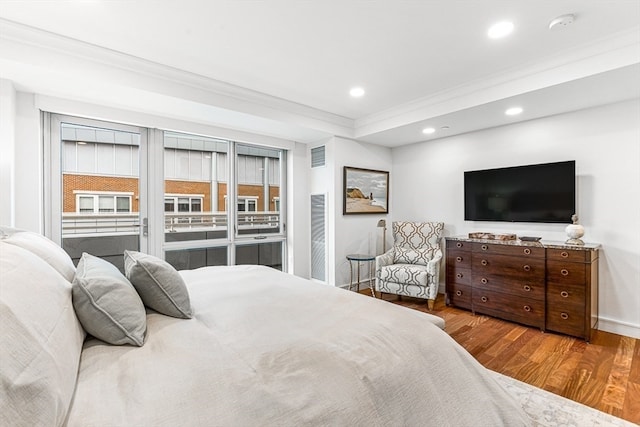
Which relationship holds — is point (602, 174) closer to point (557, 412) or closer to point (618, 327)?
point (618, 327)

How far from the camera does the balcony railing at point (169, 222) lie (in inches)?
129

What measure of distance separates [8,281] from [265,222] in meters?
3.75

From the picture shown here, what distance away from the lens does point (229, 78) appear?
120 inches

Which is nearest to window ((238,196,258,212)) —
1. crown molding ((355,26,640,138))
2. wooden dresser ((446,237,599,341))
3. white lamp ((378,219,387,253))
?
white lamp ((378,219,387,253))

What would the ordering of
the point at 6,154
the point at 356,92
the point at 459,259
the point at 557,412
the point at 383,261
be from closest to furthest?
the point at 557,412, the point at 6,154, the point at 356,92, the point at 459,259, the point at 383,261

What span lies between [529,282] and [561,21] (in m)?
2.36

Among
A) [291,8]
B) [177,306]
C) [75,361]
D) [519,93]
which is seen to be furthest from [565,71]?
[75,361]

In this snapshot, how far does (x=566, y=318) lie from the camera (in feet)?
9.72

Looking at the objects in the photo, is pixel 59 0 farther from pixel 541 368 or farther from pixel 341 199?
pixel 541 368

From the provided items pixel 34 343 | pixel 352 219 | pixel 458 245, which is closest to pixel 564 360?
pixel 458 245

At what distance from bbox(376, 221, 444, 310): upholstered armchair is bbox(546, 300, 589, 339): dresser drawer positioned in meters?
1.13

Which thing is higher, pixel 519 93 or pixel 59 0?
pixel 59 0

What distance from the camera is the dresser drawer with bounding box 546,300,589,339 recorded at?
2879mm

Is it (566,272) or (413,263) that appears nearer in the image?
(566,272)
